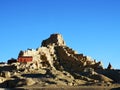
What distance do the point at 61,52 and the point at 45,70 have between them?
15.7 m

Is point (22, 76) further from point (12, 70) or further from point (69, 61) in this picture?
point (69, 61)

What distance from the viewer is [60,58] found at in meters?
108

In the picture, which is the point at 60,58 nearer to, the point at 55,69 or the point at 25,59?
the point at 55,69

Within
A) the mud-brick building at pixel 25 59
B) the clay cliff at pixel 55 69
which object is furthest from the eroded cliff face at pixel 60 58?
the mud-brick building at pixel 25 59

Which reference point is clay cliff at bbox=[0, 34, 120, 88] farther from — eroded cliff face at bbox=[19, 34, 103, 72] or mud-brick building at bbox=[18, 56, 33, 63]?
mud-brick building at bbox=[18, 56, 33, 63]

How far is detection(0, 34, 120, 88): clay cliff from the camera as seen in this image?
8375cm

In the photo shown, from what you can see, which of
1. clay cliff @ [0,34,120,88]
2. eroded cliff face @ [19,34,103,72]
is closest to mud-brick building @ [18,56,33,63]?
clay cliff @ [0,34,120,88]

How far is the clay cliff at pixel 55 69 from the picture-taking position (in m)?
83.8

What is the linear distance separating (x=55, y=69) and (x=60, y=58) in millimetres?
10260

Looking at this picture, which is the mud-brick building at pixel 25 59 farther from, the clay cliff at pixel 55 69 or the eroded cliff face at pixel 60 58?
the eroded cliff face at pixel 60 58

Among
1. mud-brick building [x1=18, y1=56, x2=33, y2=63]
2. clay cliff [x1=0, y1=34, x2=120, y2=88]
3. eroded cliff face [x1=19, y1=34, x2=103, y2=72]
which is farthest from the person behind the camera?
eroded cliff face [x1=19, y1=34, x2=103, y2=72]

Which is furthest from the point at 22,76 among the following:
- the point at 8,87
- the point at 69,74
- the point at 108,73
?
the point at 108,73

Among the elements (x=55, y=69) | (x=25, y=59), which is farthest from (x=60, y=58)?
(x=25, y=59)

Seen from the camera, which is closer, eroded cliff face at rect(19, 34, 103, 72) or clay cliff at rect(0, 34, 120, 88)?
clay cliff at rect(0, 34, 120, 88)
